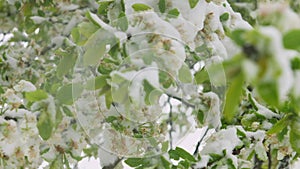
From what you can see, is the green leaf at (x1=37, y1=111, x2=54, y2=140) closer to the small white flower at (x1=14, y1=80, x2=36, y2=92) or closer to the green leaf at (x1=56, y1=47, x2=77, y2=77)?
the green leaf at (x1=56, y1=47, x2=77, y2=77)

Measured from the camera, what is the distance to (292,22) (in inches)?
15.0

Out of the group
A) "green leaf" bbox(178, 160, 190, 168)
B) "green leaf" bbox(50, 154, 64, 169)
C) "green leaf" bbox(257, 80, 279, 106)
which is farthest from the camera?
"green leaf" bbox(50, 154, 64, 169)

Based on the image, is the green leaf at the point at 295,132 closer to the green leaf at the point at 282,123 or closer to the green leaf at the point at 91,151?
the green leaf at the point at 282,123

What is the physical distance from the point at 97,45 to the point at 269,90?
475 millimetres

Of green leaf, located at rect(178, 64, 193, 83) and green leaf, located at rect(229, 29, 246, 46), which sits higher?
green leaf, located at rect(229, 29, 246, 46)

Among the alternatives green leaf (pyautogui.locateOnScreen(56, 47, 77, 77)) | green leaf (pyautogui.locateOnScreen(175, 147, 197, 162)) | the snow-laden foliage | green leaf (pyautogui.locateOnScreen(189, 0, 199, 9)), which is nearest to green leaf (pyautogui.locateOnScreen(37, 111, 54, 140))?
the snow-laden foliage

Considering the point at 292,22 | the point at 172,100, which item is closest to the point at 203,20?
the point at 172,100

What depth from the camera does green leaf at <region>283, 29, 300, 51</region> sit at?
0.38m

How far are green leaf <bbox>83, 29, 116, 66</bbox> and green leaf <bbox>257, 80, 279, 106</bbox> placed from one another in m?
0.45

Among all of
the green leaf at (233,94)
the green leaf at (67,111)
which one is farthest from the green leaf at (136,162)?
the green leaf at (233,94)

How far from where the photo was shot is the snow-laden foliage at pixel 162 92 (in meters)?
0.38

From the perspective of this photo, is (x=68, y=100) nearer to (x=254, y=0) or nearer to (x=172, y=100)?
(x=172, y=100)

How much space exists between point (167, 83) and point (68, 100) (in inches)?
10.7

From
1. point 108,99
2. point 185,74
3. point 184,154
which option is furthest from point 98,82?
point 184,154
